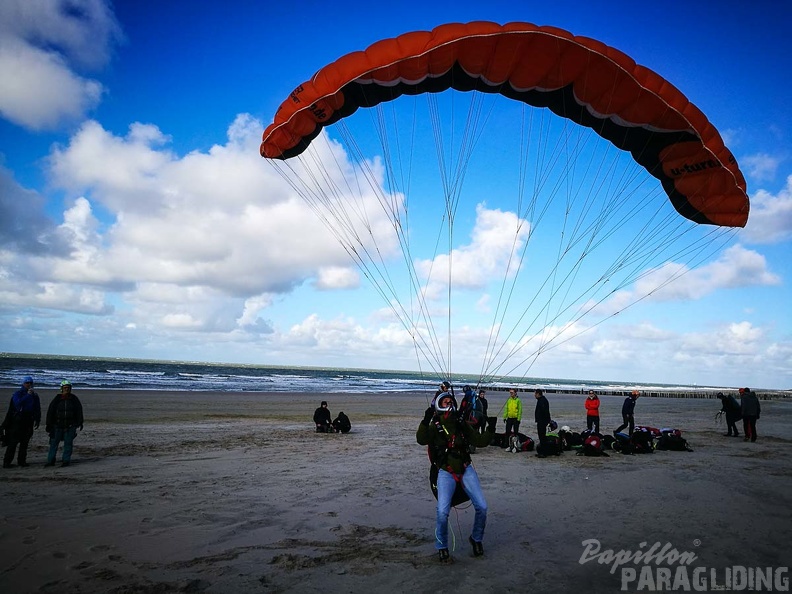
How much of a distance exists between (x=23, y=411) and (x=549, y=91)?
1215 centimetres

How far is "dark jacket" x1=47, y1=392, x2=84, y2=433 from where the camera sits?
884cm

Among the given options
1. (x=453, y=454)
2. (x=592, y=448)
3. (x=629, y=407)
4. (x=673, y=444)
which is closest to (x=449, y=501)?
(x=453, y=454)

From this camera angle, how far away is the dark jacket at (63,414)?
8841 mm

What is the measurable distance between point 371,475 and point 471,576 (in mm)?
4191

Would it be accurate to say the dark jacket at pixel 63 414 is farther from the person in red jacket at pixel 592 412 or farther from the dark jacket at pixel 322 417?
the person in red jacket at pixel 592 412

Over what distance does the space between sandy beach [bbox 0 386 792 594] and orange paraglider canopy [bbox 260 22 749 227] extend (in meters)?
6.09

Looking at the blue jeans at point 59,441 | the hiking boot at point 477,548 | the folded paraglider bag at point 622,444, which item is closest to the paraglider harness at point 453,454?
the hiking boot at point 477,548

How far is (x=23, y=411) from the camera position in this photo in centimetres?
874

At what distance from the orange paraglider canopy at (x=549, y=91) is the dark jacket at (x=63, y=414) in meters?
6.52

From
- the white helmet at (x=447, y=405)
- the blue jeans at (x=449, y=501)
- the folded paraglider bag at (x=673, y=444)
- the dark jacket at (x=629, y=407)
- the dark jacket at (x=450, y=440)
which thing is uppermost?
the white helmet at (x=447, y=405)

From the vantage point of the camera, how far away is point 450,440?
15.9 feet

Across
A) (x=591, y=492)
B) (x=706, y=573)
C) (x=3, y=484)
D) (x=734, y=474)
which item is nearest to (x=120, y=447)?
(x=3, y=484)

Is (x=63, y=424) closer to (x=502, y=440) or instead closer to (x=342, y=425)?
(x=342, y=425)

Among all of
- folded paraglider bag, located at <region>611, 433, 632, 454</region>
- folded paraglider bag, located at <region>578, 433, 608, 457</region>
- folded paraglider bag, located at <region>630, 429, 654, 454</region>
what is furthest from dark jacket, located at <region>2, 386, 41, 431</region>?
folded paraglider bag, located at <region>630, 429, 654, 454</region>
